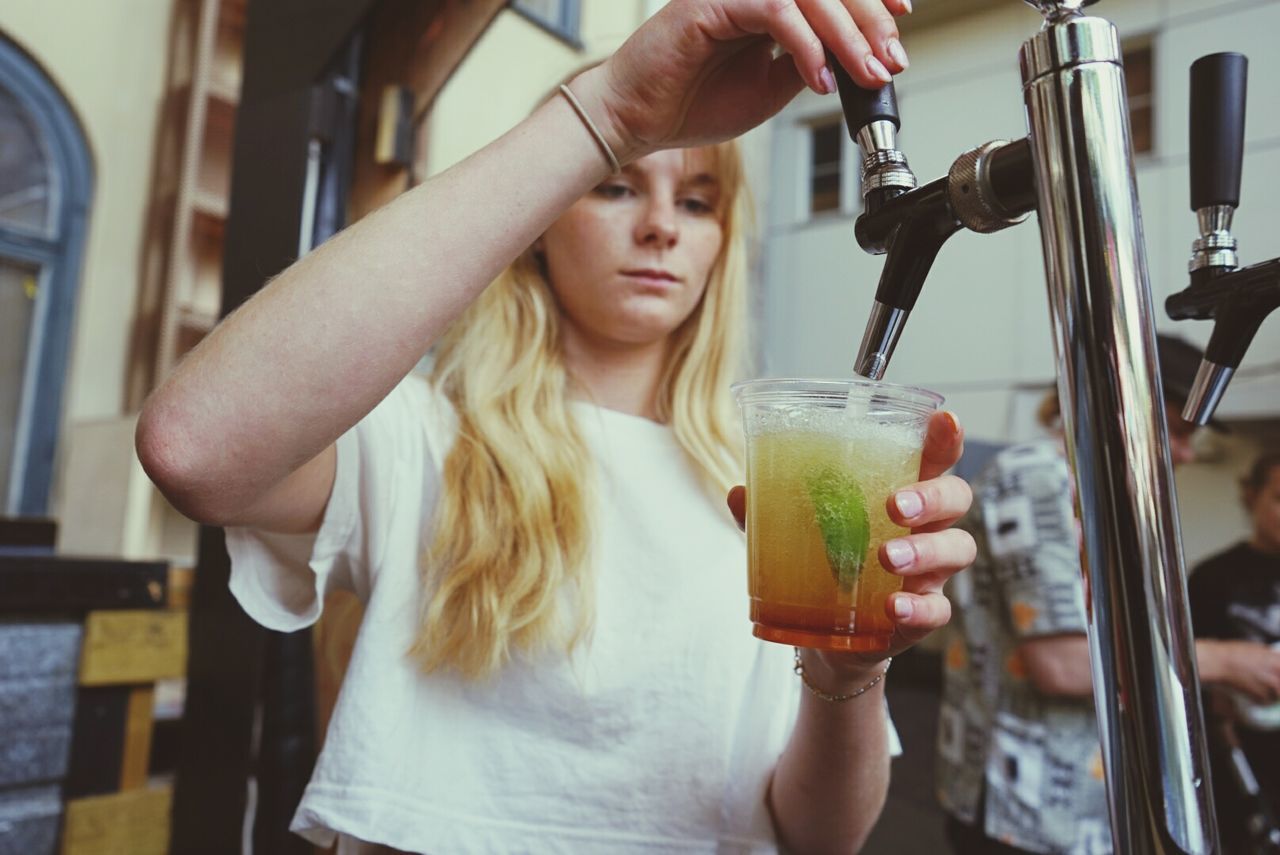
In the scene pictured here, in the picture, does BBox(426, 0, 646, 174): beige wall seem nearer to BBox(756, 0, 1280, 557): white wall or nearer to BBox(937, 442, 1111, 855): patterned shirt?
BBox(756, 0, 1280, 557): white wall

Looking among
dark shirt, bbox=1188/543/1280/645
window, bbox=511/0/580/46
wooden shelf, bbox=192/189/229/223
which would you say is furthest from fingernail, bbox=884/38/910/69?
wooden shelf, bbox=192/189/229/223

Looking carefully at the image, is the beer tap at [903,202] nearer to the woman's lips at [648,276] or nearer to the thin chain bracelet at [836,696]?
the thin chain bracelet at [836,696]

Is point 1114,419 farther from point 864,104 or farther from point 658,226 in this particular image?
point 658,226

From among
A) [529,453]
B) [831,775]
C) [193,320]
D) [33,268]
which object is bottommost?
[831,775]

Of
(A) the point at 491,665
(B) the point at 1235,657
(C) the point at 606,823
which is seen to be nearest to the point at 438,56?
(A) the point at 491,665

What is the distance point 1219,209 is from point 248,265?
142 cm

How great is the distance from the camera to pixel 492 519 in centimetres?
104

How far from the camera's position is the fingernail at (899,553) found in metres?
0.61

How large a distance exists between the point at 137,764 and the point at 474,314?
120 centimetres

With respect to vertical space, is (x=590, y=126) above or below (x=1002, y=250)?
below

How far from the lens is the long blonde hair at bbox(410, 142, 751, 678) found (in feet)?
3.24

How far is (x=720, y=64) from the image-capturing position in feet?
2.32

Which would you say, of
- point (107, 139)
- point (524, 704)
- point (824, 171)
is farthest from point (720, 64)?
point (824, 171)

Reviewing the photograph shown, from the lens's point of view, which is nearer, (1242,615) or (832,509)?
(832,509)
